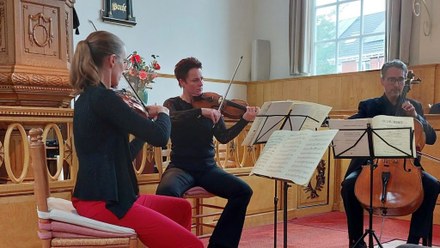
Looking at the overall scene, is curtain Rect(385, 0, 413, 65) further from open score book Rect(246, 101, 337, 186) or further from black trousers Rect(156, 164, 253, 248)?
black trousers Rect(156, 164, 253, 248)

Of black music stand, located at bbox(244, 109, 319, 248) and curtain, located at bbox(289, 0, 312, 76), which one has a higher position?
curtain, located at bbox(289, 0, 312, 76)

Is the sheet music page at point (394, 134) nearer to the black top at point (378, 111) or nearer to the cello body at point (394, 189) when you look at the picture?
the cello body at point (394, 189)

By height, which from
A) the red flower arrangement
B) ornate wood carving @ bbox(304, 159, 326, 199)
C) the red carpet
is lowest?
the red carpet

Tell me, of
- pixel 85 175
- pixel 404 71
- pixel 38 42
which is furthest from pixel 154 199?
pixel 38 42

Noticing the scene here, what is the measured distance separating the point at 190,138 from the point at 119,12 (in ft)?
14.6

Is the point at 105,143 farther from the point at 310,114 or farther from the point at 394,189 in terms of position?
the point at 394,189

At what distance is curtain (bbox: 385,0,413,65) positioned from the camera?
6086 millimetres

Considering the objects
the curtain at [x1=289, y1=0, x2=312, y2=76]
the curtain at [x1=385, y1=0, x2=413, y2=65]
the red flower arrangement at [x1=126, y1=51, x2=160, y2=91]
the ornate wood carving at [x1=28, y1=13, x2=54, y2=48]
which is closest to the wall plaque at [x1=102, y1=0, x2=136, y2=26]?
the red flower arrangement at [x1=126, y1=51, x2=160, y2=91]

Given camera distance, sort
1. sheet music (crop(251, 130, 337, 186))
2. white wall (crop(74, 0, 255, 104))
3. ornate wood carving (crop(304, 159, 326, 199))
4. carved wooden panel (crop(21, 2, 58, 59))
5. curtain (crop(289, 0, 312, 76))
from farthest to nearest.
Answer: curtain (crop(289, 0, 312, 76))
white wall (crop(74, 0, 255, 104))
ornate wood carving (crop(304, 159, 326, 199))
carved wooden panel (crop(21, 2, 58, 59))
sheet music (crop(251, 130, 337, 186))

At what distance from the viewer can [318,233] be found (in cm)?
360

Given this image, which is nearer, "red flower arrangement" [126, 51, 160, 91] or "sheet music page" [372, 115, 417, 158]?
"sheet music page" [372, 115, 417, 158]

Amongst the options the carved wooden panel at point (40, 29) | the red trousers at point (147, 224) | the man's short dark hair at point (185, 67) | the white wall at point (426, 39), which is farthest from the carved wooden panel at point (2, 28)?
the white wall at point (426, 39)

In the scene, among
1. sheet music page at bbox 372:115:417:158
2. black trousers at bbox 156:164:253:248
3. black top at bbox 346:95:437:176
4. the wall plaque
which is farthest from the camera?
Result: the wall plaque

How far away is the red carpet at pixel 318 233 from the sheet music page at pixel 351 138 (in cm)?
99
